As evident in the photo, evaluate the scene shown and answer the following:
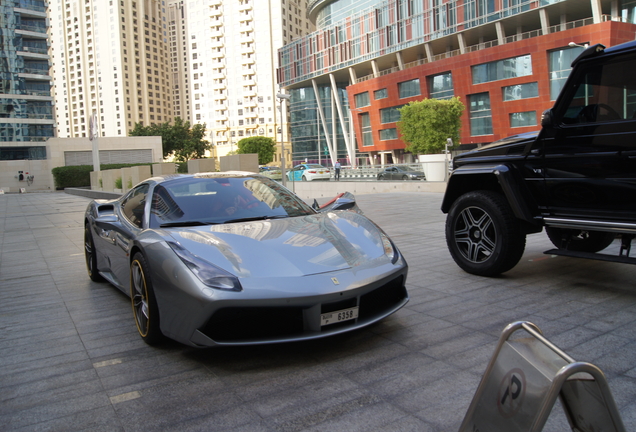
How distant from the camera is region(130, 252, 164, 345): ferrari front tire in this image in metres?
3.42

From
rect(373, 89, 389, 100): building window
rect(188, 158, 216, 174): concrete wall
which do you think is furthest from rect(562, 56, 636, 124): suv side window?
rect(373, 89, 389, 100): building window

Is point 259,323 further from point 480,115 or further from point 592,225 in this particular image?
point 480,115

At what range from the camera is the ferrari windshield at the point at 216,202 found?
13.6ft

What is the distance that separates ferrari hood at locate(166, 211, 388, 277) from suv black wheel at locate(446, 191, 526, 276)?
1.56 metres

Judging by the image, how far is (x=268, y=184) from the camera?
4879 mm

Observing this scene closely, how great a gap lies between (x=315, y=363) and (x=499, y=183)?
115 inches

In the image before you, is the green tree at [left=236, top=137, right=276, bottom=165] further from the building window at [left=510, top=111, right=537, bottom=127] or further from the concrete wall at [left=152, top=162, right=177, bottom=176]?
the concrete wall at [left=152, top=162, right=177, bottom=176]

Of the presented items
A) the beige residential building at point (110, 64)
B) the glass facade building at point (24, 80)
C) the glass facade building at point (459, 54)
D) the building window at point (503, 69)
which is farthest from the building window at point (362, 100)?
the beige residential building at point (110, 64)

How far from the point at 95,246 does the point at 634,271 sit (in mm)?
5869

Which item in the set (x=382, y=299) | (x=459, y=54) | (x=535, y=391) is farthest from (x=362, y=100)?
(x=535, y=391)

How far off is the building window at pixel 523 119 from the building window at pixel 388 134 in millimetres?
15162

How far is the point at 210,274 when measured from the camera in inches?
121

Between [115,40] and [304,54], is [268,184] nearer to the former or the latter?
[304,54]

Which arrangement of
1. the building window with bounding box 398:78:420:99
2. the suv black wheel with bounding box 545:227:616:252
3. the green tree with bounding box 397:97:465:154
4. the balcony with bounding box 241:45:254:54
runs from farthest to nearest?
the balcony with bounding box 241:45:254:54, the building window with bounding box 398:78:420:99, the green tree with bounding box 397:97:465:154, the suv black wheel with bounding box 545:227:616:252
